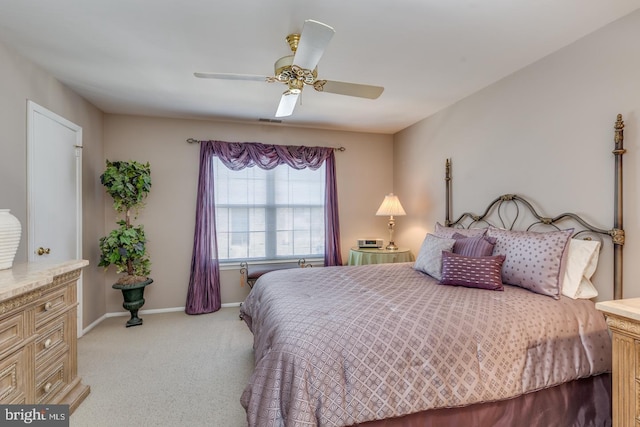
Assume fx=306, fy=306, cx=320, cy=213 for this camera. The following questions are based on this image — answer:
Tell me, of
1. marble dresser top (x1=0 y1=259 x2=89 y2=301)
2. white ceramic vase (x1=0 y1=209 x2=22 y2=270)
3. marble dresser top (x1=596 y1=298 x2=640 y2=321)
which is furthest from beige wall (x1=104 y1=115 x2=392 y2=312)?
marble dresser top (x1=596 y1=298 x2=640 y2=321)

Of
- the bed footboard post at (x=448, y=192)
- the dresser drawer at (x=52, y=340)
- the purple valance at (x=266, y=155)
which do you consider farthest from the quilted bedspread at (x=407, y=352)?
the purple valance at (x=266, y=155)

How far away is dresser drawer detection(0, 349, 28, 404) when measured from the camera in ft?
4.68

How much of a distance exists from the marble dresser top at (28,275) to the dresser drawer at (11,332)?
162mm

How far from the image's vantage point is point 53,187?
2.74m

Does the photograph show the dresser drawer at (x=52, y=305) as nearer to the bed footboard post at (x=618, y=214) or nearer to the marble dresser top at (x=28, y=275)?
the marble dresser top at (x=28, y=275)

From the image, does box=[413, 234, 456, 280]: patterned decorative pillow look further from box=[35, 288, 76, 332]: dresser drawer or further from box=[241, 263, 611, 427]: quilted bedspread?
box=[35, 288, 76, 332]: dresser drawer

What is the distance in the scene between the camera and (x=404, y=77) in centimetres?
273

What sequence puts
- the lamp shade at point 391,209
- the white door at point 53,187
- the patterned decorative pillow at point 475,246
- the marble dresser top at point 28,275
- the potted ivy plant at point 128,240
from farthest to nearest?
1. the lamp shade at point 391,209
2. the potted ivy plant at point 128,240
3. the white door at point 53,187
4. the patterned decorative pillow at point 475,246
5. the marble dresser top at point 28,275

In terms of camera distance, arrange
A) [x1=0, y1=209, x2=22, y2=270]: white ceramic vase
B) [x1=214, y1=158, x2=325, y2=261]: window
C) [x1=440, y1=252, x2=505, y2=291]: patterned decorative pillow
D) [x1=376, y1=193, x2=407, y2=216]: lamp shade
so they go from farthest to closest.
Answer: [x1=214, y1=158, x2=325, y2=261]: window
[x1=376, y1=193, x2=407, y2=216]: lamp shade
[x1=440, y1=252, x2=505, y2=291]: patterned decorative pillow
[x1=0, y1=209, x2=22, y2=270]: white ceramic vase

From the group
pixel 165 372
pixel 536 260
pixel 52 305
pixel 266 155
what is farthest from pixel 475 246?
pixel 52 305

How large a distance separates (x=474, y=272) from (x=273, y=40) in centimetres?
215

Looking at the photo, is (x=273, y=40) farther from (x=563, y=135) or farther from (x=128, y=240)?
(x=128, y=240)

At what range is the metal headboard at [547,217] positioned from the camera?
192 centimetres

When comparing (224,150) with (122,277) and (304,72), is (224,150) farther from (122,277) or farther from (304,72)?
(304,72)
